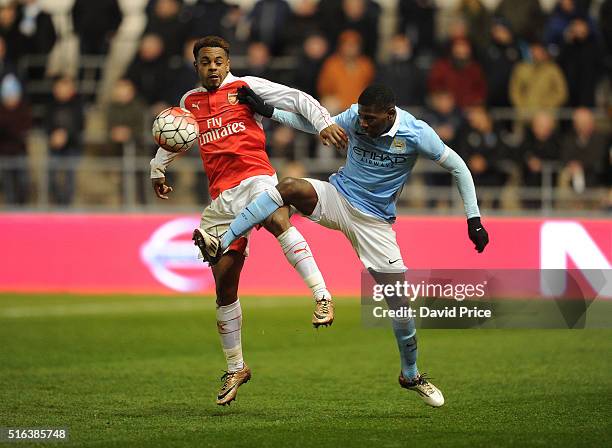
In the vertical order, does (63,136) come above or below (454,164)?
below

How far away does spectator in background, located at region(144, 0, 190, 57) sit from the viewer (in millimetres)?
19875

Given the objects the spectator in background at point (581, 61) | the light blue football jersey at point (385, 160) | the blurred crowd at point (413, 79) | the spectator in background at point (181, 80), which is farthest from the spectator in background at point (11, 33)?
the light blue football jersey at point (385, 160)

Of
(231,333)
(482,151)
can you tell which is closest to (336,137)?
(231,333)

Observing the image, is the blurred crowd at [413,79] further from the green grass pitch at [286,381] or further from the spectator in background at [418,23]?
the green grass pitch at [286,381]

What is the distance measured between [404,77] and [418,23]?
1.68 metres

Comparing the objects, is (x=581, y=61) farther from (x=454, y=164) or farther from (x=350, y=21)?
(x=454, y=164)

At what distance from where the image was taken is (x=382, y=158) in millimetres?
9172

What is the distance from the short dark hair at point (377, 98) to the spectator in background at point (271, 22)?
36.7 ft

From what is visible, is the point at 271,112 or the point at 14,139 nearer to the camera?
the point at 271,112

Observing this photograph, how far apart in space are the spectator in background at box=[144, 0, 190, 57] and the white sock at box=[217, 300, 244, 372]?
1074 centimetres

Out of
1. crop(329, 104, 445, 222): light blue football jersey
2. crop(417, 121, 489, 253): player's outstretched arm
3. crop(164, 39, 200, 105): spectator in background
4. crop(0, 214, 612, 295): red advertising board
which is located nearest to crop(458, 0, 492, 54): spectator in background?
crop(0, 214, 612, 295): red advertising board

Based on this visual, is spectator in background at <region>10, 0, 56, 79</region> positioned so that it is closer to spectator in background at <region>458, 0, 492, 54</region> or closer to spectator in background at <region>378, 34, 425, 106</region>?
spectator in background at <region>378, 34, 425, 106</region>

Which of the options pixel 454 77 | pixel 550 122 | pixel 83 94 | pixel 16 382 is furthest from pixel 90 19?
pixel 16 382

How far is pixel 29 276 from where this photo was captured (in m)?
17.9
